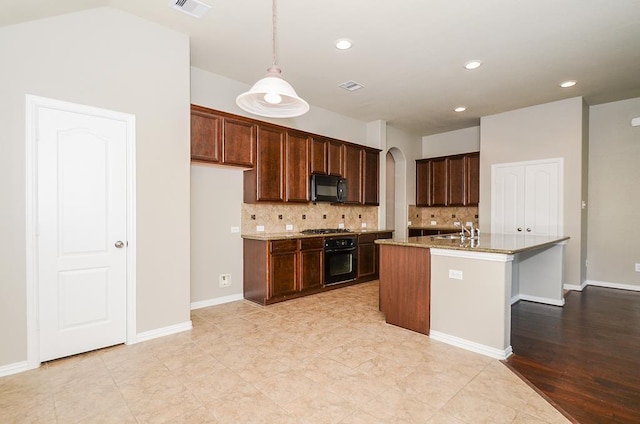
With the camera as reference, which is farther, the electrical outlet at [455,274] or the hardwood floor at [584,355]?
the electrical outlet at [455,274]

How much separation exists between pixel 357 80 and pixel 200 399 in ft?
13.5

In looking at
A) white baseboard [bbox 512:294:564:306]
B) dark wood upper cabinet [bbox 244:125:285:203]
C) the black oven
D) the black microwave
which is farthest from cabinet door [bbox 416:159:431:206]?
dark wood upper cabinet [bbox 244:125:285:203]

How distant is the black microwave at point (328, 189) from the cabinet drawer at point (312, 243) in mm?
700

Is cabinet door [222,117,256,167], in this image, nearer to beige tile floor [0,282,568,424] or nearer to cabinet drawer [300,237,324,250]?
cabinet drawer [300,237,324,250]

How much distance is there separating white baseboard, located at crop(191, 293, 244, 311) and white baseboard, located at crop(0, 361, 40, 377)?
5.43 feet

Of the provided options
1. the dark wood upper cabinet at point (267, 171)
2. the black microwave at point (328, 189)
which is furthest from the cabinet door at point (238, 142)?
the black microwave at point (328, 189)

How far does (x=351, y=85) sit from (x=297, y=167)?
4.73 ft

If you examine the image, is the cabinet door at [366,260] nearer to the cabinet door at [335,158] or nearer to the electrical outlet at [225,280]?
the cabinet door at [335,158]

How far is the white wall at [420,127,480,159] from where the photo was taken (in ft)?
22.5

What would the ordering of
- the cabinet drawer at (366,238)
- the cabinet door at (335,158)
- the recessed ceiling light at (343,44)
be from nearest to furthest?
the recessed ceiling light at (343,44) < the cabinet door at (335,158) < the cabinet drawer at (366,238)

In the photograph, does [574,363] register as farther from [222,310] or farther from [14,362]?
[14,362]

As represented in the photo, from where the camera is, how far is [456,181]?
21.8 ft

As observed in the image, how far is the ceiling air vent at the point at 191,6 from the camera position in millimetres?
2768

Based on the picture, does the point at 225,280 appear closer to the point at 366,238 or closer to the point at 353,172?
the point at 366,238
